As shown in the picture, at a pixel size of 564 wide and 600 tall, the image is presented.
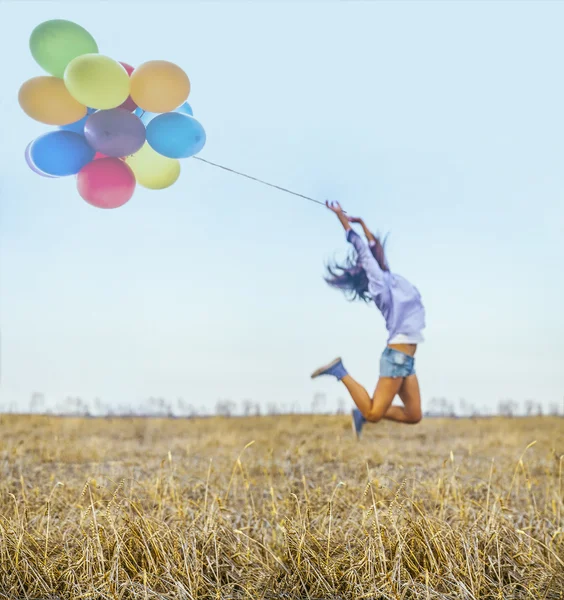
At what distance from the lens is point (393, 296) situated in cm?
439

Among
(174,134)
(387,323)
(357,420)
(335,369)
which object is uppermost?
(174,134)

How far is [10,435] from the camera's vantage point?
5.48m

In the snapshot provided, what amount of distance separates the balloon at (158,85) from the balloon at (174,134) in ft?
0.23

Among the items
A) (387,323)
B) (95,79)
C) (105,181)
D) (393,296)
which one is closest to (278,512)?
(387,323)

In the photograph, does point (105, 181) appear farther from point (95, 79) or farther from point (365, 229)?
point (365, 229)

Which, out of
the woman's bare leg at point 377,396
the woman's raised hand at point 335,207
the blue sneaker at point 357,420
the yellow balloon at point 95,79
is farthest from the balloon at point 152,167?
the blue sneaker at point 357,420

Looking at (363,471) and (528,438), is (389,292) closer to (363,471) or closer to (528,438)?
(363,471)

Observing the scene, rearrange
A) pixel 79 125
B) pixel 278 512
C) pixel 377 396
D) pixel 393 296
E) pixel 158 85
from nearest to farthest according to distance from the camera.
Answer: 1. pixel 158 85
2. pixel 79 125
3. pixel 278 512
4. pixel 377 396
5. pixel 393 296

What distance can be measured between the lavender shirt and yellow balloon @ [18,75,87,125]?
1852 millimetres

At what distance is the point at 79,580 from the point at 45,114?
2224 millimetres

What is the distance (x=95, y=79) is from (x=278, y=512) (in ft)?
7.97

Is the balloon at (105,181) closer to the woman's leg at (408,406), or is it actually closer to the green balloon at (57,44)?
the green balloon at (57,44)

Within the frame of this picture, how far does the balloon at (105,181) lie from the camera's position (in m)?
3.57

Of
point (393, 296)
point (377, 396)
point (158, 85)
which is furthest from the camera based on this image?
point (393, 296)
